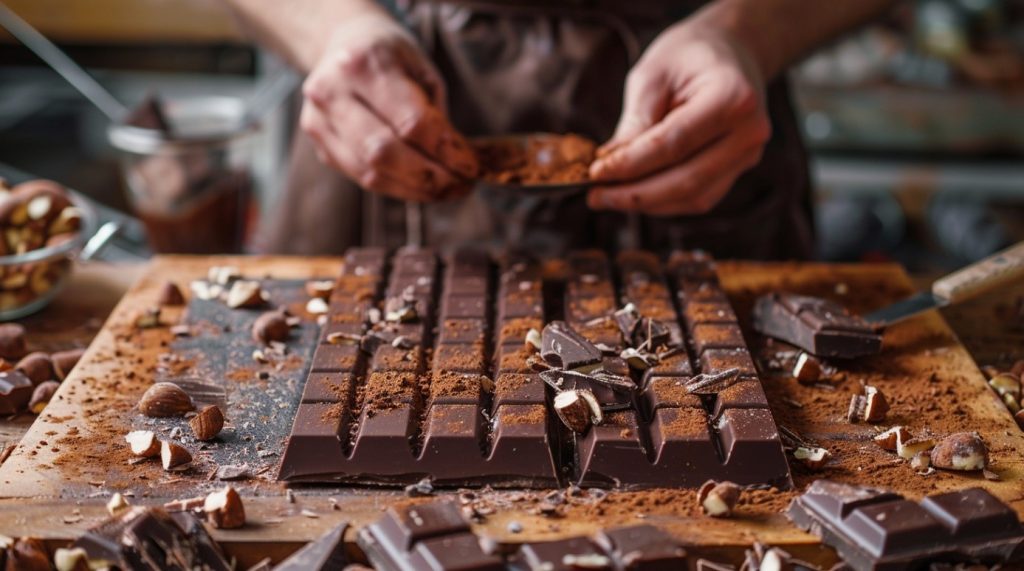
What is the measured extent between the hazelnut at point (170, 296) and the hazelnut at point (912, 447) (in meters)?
1.28

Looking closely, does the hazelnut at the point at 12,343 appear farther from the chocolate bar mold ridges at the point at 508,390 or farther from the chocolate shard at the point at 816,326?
the chocolate shard at the point at 816,326

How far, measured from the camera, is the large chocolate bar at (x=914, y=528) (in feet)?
4.12

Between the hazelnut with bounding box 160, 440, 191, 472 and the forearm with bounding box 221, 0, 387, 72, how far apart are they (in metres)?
1.06

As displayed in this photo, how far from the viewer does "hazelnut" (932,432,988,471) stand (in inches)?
58.0

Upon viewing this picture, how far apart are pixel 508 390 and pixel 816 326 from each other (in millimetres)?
556

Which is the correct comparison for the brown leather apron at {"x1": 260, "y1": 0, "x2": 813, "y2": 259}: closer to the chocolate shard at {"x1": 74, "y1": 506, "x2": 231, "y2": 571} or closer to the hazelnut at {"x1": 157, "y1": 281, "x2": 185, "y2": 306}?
the hazelnut at {"x1": 157, "y1": 281, "x2": 185, "y2": 306}

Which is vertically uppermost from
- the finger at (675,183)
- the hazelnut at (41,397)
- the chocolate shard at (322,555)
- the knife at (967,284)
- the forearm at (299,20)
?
the forearm at (299,20)

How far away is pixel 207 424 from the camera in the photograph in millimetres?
1521

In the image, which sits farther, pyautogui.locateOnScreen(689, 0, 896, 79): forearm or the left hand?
pyautogui.locateOnScreen(689, 0, 896, 79): forearm

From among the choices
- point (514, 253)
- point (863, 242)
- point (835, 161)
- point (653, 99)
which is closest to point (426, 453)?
point (514, 253)

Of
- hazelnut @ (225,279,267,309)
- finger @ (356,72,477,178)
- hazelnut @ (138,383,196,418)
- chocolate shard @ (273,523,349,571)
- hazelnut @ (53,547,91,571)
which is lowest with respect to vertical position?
hazelnut @ (53,547,91,571)

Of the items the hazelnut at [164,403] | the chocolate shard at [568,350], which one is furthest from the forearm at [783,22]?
the hazelnut at [164,403]

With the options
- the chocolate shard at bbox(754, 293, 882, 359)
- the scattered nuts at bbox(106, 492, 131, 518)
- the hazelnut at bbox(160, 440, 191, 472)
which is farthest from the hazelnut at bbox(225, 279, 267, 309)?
the chocolate shard at bbox(754, 293, 882, 359)

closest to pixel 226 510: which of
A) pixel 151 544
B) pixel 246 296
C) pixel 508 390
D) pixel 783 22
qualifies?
pixel 151 544
